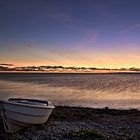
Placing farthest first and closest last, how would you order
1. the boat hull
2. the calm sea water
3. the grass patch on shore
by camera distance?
1. the calm sea water
2. the boat hull
3. the grass patch on shore

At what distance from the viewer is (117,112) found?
2272 centimetres

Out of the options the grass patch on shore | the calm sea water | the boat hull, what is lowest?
the calm sea water

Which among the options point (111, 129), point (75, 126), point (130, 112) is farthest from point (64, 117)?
point (130, 112)

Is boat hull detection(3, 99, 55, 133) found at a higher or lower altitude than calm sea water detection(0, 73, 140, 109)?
higher

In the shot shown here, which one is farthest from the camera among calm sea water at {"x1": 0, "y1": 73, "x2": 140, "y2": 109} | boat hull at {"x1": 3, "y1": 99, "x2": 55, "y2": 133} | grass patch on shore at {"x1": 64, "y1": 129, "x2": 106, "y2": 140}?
calm sea water at {"x1": 0, "y1": 73, "x2": 140, "y2": 109}

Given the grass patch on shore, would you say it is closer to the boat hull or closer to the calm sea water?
the boat hull

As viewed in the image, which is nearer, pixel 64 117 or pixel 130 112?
pixel 64 117

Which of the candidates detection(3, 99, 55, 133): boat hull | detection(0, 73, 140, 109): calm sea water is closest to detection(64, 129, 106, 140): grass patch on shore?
detection(3, 99, 55, 133): boat hull

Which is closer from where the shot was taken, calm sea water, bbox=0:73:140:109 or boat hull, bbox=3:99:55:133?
boat hull, bbox=3:99:55:133

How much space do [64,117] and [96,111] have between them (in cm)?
475

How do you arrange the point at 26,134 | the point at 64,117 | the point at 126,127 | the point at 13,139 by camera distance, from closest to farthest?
the point at 13,139, the point at 26,134, the point at 126,127, the point at 64,117

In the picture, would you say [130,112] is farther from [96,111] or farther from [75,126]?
[75,126]

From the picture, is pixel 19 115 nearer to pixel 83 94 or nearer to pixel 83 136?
pixel 83 136

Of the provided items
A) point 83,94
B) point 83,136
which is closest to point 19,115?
point 83,136
